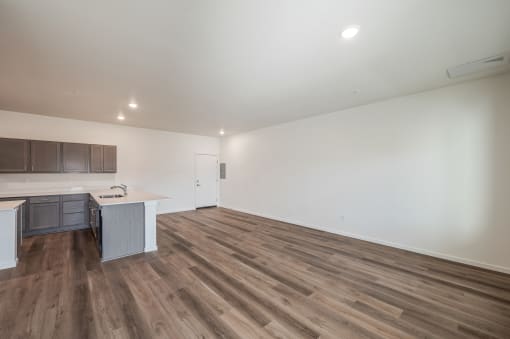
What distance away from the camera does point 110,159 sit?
18.1 feet

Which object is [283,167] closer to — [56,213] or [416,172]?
[416,172]

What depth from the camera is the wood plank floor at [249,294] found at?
1890 millimetres

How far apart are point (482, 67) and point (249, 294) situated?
4.24 metres

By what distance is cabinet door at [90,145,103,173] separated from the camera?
5230mm

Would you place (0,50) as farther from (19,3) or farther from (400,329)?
(400,329)

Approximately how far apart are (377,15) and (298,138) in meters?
3.79

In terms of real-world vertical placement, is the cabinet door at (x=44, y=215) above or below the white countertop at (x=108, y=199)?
below

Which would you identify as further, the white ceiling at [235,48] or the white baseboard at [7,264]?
the white baseboard at [7,264]

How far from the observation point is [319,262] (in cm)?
328

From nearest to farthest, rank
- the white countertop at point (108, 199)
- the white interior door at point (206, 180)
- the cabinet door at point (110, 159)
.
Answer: the white countertop at point (108, 199), the cabinet door at point (110, 159), the white interior door at point (206, 180)

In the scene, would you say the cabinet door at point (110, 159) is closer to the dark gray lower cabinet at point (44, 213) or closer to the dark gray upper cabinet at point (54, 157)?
the dark gray upper cabinet at point (54, 157)

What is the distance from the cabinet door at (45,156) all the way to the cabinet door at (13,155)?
0.34 ft

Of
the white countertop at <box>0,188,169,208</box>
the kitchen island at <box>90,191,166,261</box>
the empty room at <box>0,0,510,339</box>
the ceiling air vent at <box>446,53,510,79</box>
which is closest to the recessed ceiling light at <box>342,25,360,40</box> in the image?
the empty room at <box>0,0,510,339</box>

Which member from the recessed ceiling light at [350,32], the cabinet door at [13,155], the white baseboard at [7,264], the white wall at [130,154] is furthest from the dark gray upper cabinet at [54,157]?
the recessed ceiling light at [350,32]
